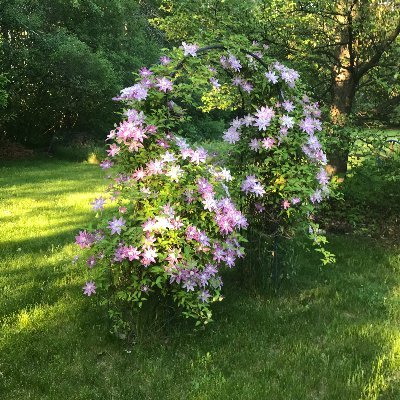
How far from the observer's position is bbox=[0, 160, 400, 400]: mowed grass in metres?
3.42

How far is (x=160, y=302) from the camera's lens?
13.4 feet

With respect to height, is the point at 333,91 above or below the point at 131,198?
above

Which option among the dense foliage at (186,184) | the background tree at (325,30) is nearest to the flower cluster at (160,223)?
the dense foliage at (186,184)

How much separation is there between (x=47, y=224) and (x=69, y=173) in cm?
686

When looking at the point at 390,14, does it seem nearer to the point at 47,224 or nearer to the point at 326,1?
the point at 326,1

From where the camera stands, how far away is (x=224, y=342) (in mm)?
4145

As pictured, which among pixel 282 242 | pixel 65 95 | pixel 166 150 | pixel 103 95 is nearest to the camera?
pixel 166 150

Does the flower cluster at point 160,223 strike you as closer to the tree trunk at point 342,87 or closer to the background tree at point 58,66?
the tree trunk at point 342,87

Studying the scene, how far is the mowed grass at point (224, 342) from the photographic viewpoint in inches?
135

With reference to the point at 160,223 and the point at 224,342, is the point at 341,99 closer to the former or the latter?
the point at 224,342

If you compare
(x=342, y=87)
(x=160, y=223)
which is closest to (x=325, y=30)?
(x=342, y=87)

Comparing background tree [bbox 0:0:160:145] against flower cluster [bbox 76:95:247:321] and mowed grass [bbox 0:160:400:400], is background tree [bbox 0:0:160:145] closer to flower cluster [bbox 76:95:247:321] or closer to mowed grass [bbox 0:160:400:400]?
mowed grass [bbox 0:160:400:400]

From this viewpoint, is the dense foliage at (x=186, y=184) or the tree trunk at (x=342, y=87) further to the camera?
the tree trunk at (x=342, y=87)

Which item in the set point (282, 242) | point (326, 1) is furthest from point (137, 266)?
point (326, 1)
